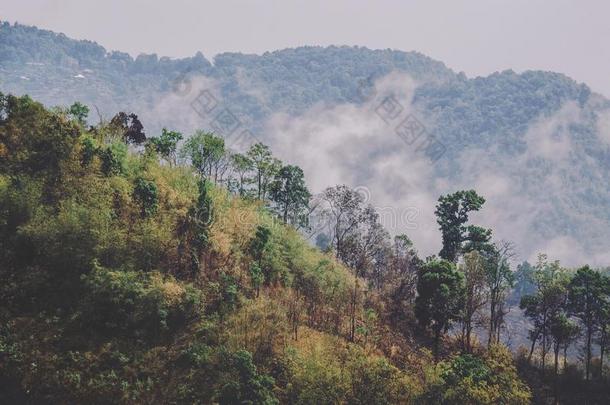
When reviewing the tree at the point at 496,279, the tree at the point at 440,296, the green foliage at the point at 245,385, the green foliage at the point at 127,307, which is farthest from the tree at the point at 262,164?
the green foliage at the point at 245,385

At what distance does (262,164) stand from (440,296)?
955 inches

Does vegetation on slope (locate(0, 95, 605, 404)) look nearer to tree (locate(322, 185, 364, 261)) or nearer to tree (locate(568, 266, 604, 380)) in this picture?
tree (locate(322, 185, 364, 261))

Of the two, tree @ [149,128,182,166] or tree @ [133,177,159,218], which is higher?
tree @ [149,128,182,166]

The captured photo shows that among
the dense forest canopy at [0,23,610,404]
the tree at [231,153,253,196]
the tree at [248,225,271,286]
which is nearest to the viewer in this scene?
the dense forest canopy at [0,23,610,404]

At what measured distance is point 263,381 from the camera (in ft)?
116

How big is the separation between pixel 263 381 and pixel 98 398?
32.6ft

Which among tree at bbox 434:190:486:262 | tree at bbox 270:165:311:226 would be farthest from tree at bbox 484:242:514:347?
tree at bbox 270:165:311:226

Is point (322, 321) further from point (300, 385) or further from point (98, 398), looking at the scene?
point (98, 398)

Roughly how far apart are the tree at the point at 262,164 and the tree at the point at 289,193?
980 millimetres

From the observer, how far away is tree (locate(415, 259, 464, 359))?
4741 cm

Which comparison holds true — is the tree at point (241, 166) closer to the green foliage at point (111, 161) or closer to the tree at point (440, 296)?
the green foliage at point (111, 161)

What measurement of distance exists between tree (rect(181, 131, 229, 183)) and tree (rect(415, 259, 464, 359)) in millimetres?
24722

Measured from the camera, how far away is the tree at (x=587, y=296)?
5100 centimetres

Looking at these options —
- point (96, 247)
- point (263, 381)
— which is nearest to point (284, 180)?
point (96, 247)
